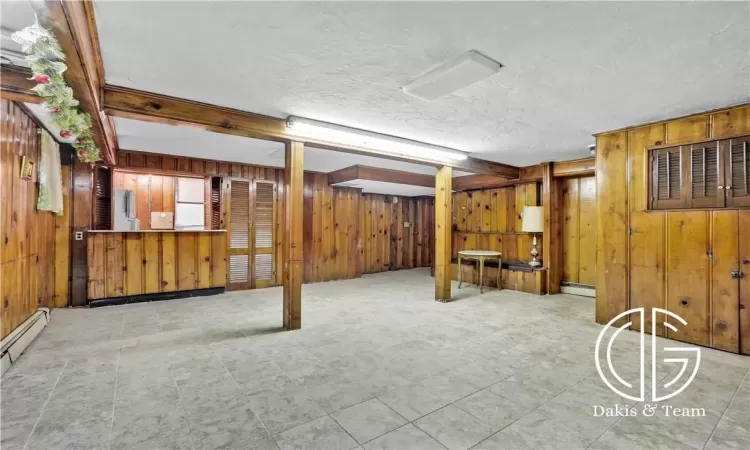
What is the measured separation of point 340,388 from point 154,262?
4.28 meters

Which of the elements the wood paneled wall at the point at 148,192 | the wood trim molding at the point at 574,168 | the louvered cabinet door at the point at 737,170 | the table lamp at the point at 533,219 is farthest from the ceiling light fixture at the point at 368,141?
the wood paneled wall at the point at 148,192

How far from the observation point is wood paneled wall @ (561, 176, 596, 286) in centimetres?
575

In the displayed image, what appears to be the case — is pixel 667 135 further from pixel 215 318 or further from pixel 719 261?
pixel 215 318

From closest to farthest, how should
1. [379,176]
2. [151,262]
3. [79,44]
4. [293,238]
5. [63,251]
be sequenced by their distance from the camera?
1. [79,44]
2. [293,238]
3. [63,251]
4. [151,262]
5. [379,176]

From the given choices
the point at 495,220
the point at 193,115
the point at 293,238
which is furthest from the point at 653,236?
the point at 193,115

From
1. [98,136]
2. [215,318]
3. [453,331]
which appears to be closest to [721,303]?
[453,331]

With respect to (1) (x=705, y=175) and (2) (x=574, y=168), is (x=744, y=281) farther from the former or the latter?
(2) (x=574, y=168)

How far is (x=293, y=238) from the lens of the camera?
12.3 ft

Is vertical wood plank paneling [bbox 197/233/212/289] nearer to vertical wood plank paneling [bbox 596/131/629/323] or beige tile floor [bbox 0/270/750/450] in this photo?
beige tile floor [bbox 0/270/750/450]

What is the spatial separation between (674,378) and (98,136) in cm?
559

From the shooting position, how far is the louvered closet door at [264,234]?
6.27 meters

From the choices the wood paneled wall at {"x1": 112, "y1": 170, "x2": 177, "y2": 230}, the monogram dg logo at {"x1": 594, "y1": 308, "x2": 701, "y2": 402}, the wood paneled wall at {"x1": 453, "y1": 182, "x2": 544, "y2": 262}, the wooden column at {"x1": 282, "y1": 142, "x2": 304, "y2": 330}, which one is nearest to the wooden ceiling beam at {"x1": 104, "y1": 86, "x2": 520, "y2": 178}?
the wooden column at {"x1": 282, "y1": 142, "x2": 304, "y2": 330}

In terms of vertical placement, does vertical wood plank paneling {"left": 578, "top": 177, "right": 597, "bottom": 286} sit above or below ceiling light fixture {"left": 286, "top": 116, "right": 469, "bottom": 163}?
below

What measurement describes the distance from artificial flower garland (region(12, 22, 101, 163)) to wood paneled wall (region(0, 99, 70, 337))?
93 cm
